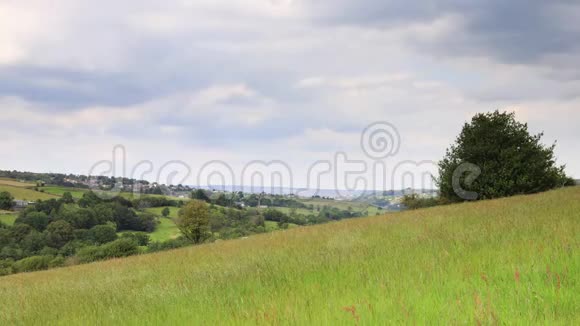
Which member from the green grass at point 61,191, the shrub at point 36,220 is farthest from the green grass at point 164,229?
the green grass at point 61,191

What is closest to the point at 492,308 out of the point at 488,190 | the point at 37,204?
the point at 488,190

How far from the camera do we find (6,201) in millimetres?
117500

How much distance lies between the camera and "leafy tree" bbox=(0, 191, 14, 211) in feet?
380

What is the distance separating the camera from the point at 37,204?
112000 mm

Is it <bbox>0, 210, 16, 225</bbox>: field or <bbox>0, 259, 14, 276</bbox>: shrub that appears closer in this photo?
<bbox>0, 259, 14, 276</bbox>: shrub

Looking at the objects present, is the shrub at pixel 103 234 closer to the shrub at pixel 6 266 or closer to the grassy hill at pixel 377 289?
the shrub at pixel 6 266

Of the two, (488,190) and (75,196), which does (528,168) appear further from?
(75,196)

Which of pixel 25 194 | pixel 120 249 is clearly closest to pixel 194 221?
pixel 120 249

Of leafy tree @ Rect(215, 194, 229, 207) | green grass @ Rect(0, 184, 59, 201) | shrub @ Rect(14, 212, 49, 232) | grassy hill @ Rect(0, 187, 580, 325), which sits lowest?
shrub @ Rect(14, 212, 49, 232)

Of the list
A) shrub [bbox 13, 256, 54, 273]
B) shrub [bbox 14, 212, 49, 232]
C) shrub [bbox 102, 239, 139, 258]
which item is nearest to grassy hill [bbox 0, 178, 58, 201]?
shrub [bbox 14, 212, 49, 232]

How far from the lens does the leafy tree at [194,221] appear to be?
6225cm

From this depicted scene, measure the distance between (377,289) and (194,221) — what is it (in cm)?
6034

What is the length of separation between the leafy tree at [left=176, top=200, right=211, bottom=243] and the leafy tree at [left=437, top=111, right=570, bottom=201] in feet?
132

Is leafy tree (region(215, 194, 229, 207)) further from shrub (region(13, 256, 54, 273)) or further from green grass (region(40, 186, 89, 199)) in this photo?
shrub (region(13, 256, 54, 273))
